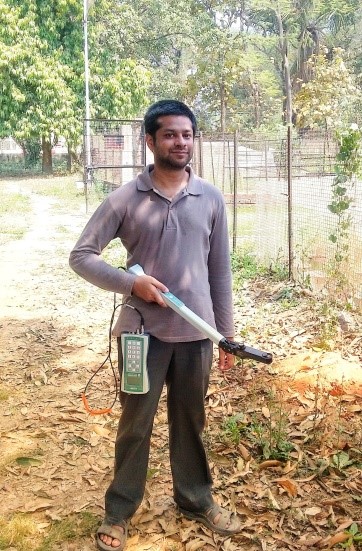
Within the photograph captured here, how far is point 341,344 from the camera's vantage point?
525cm

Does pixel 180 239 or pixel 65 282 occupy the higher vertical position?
pixel 180 239

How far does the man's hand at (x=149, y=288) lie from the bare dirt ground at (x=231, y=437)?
4.12 feet

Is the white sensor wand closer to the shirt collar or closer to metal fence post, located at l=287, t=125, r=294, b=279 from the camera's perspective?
the shirt collar

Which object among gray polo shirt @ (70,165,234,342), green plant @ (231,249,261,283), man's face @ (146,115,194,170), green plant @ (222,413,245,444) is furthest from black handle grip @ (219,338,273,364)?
green plant @ (231,249,261,283)

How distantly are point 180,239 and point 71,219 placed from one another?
12582 millimetres

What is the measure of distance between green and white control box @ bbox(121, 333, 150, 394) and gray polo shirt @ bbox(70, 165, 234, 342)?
0.24 feet

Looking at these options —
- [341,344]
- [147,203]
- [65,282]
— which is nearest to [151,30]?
[65,282]

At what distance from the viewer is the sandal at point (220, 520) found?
9.54 ft

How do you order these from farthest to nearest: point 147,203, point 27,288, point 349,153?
point 27,288, point 349,153, point 147,203

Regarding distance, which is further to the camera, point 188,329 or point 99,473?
point 99,473

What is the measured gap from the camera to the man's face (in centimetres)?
246

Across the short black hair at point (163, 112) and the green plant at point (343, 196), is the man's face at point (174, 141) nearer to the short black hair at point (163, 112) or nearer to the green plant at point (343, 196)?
the short black hair at point (163, 112)

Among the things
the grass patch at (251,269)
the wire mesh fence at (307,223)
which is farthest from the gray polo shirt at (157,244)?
the grass patch at (251,269)

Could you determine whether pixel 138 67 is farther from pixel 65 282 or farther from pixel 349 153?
pixel 349 153
